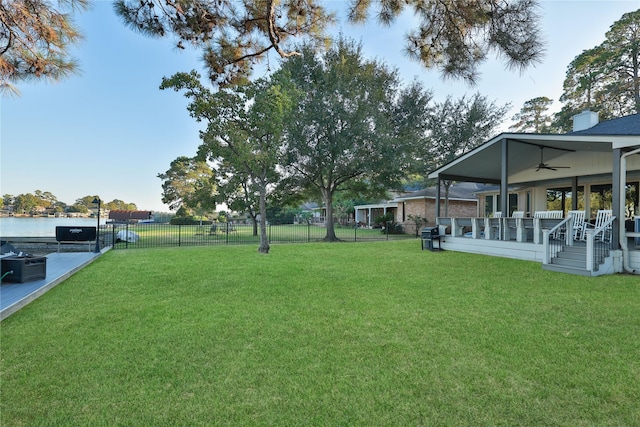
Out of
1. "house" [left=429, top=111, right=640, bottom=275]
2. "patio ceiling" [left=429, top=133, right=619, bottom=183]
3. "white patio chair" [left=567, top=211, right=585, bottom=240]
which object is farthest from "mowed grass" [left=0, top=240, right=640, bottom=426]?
"patio ceiling" [left=429, top=133, right=619, bottom=183]

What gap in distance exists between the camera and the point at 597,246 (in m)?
7.25

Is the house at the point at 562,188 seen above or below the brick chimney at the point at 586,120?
below

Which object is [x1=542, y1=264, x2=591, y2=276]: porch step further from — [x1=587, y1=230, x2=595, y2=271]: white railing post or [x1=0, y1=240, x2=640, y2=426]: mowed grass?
[x1=0, y1=240, x2=640, y2=426]: mowed grass

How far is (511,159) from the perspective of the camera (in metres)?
12.1

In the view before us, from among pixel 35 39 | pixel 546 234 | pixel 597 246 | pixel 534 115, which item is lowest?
pixel 597 246

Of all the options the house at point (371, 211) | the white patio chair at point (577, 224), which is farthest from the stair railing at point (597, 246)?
the house at point (371, 211)

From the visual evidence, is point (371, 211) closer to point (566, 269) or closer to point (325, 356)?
point (566, 269)

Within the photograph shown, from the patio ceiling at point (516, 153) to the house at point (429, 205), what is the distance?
8.35m

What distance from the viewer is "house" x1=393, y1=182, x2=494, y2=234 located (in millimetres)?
22875

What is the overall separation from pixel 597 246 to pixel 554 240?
Answer: 3.92 feet

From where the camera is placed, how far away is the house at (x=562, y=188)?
7.39m

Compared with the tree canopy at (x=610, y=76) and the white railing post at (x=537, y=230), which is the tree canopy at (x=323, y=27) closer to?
the white railing post at (x=537, y=230)

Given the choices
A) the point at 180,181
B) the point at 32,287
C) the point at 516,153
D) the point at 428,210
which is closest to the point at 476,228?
the point at 516,153

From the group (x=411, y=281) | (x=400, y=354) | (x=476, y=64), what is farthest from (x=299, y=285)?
(x=476, y=64)
